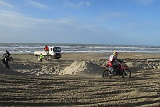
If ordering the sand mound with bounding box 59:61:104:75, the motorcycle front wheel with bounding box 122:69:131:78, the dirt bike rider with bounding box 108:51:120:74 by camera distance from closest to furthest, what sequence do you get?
the dirt bike rider with bounding box 108:51:120:74, the motorcycle front wheel with bounding box 122:69:131:78, the sand mound with bounding box 59:61:104:75

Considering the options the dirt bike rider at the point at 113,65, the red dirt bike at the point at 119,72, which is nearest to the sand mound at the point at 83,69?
the red dirt bike at the point at 119,72

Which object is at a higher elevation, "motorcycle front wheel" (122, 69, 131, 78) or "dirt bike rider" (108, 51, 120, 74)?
"dirt bike rider" (108, 51, 120, 74)

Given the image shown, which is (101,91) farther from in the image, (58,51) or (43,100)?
(58,51)

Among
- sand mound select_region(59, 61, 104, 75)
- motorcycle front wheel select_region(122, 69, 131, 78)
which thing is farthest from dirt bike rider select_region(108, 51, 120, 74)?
sand mound select_region(59, 61, 104, 75)

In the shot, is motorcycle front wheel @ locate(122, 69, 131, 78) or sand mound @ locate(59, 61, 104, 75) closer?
motorcycle front wheel @ locate(122, 69, 131, 78)

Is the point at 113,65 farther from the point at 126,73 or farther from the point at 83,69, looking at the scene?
the point at 83,69

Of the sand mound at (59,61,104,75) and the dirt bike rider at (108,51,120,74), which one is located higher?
the dirt bike rider at (108,51,120,74)

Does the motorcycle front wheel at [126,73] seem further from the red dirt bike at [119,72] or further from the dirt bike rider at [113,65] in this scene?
the dirt bike rider at [113,65]

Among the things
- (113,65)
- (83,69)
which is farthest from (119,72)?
(83,69)

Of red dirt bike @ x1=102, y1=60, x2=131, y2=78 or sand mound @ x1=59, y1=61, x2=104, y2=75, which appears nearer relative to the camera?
red dirt bike @ x1=102, y1=60, x2=131, y2=78

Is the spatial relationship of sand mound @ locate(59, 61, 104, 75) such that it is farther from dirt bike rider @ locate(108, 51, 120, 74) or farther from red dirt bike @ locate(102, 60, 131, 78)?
dirt bike rider @ locate(108, 51, 120, 74)

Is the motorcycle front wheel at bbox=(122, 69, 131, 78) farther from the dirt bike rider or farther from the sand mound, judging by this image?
the sand mound

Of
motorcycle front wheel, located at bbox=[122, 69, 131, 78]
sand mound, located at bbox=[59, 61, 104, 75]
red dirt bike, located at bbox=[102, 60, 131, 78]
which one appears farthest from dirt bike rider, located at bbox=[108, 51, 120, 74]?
sand mound, located at bbox=[59, 61, 104, 75]

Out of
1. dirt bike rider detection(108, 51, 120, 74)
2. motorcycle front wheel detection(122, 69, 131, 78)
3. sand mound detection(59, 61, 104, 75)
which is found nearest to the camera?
dirt bike rider detection(108, 51, 120, 74)
